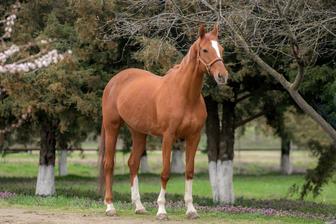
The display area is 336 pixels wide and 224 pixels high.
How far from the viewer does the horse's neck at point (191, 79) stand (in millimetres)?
9336

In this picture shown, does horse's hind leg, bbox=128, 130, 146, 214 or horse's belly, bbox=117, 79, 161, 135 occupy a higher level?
horse's belly, bbox=117, 79, 161, 135

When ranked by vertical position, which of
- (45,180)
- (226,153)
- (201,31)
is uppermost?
(201,31)

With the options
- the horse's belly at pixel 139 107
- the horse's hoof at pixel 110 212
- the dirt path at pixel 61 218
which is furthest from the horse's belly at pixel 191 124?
the horse's hoof at pixel 110 212

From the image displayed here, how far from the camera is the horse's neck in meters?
9.34

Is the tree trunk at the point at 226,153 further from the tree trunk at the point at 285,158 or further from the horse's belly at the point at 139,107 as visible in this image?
the tree trunk at the point at 285,158

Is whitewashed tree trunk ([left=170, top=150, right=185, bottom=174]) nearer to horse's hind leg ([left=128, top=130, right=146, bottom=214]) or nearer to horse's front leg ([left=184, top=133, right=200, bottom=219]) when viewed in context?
horse's hind leg ([left=128, top=130, right=146, bottom=214])

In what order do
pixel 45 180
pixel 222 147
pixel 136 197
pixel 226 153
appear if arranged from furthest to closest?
pixel 45 180, pixel 222 147, pixel 226 153, pixel 136 197

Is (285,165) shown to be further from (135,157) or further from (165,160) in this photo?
(165,160)

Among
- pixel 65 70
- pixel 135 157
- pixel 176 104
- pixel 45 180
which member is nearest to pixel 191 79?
pixel 176 104

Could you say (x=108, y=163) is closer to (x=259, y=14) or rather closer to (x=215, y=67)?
(x=215, y=67)

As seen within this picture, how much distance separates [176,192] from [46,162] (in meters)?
7.19

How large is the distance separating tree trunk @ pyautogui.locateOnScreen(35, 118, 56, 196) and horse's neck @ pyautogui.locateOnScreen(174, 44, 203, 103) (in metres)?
9.63

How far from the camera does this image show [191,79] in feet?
30.8

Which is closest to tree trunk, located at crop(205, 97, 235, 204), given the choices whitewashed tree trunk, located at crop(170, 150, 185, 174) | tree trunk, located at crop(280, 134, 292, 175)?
whitewashed tree trunk, located at crop(170, 150, 185, 174)
